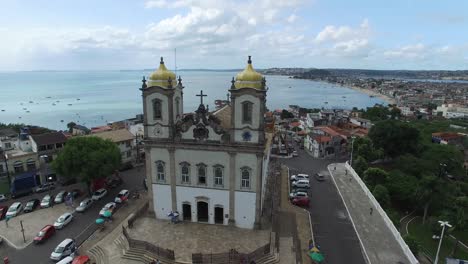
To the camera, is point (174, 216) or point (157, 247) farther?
point (174, 216)

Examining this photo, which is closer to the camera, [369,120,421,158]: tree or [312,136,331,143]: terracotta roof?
[369,120,421,158]: tree

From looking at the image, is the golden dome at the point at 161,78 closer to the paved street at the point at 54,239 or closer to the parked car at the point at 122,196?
the parked car at the point at 122,196

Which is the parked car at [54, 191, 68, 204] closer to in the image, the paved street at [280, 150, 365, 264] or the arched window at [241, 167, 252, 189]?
the arched window at [241, 167, 252, 189]

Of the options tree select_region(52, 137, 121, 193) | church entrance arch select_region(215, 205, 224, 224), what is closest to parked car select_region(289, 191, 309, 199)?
church entrance arch select_region(215, 205, 224, 224)

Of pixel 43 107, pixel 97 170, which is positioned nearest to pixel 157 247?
pixel 97 170

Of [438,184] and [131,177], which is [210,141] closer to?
[131,177]

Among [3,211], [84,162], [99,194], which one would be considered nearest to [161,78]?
[84,162]

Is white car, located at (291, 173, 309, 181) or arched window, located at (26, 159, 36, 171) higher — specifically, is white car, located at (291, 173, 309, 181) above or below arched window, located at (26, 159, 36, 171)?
below

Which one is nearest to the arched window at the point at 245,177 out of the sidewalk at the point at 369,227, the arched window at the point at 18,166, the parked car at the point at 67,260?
the sidewalk at the point at 369,227
